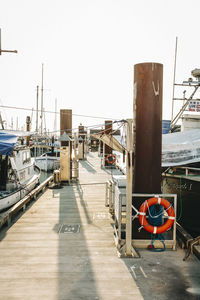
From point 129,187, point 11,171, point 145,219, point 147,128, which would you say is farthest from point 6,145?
point 145,219

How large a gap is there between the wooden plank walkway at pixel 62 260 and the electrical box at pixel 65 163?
17.4 ft

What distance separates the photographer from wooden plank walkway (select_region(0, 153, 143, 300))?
168 inches

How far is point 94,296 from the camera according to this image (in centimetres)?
412

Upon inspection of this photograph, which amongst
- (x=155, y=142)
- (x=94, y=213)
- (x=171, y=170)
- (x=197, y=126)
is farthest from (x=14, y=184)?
(x=197, y=126)

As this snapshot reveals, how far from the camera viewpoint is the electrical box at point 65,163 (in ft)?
47.7

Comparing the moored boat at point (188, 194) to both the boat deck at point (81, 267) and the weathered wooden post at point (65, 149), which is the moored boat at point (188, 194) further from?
the weathered wooden post at point (65, 149)

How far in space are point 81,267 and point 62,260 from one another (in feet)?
1.84

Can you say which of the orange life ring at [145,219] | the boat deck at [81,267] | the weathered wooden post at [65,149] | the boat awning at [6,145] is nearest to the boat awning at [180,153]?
the orange life ring at [145,219]

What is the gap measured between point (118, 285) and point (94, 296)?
55 centimetres

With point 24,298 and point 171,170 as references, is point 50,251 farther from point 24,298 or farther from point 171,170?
point 171,170

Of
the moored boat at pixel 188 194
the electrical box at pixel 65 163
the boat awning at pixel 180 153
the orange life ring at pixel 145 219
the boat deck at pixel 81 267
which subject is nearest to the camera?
the boat deck at pixel 81 267

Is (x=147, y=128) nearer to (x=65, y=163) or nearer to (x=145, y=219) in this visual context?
(x=145, y=219)

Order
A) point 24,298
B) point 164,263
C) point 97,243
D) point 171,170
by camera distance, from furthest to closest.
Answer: point 171,170 < point 97,243 < point 164,263 < point 24,298

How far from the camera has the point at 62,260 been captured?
5414 mm
